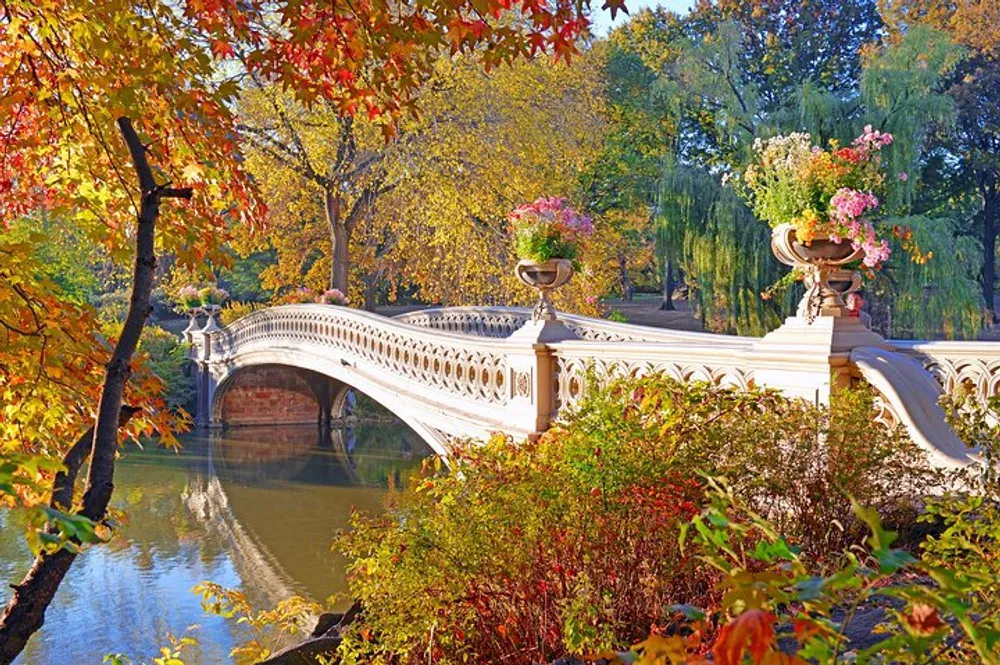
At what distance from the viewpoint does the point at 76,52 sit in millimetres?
4277

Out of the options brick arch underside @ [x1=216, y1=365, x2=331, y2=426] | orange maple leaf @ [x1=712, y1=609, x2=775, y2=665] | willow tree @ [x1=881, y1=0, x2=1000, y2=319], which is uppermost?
willow tree @ [x1=881, y1=0, x2=1000, y2=319]

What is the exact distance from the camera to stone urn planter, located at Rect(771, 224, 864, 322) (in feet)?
21.5

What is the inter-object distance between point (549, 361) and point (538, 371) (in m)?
0.14

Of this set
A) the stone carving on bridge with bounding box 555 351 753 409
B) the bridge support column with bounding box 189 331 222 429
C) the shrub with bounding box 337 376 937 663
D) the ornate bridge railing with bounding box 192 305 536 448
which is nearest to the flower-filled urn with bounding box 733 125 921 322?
the stone carving on bridge with bounding box 555 351 753 409

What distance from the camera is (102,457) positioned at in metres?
3.55

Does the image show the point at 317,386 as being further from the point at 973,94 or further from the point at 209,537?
the point at 973,94

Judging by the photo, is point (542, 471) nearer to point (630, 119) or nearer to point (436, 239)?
point (436, 239)

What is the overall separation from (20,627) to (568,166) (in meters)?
20.4

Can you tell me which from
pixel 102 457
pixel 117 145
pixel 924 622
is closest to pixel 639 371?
pixel 117 145

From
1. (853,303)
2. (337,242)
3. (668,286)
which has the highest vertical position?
(337,242)

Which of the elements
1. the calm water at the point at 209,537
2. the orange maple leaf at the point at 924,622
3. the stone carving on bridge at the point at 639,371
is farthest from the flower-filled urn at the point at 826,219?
the calm water at the point at 209,537

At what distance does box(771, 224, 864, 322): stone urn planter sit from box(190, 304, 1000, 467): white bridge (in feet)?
0.45

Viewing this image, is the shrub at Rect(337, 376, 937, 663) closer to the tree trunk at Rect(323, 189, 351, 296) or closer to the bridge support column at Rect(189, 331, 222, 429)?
the tree trunk at Rect(323, 189, 351, 296)

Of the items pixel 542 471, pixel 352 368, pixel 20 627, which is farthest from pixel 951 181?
pixel 20 627
